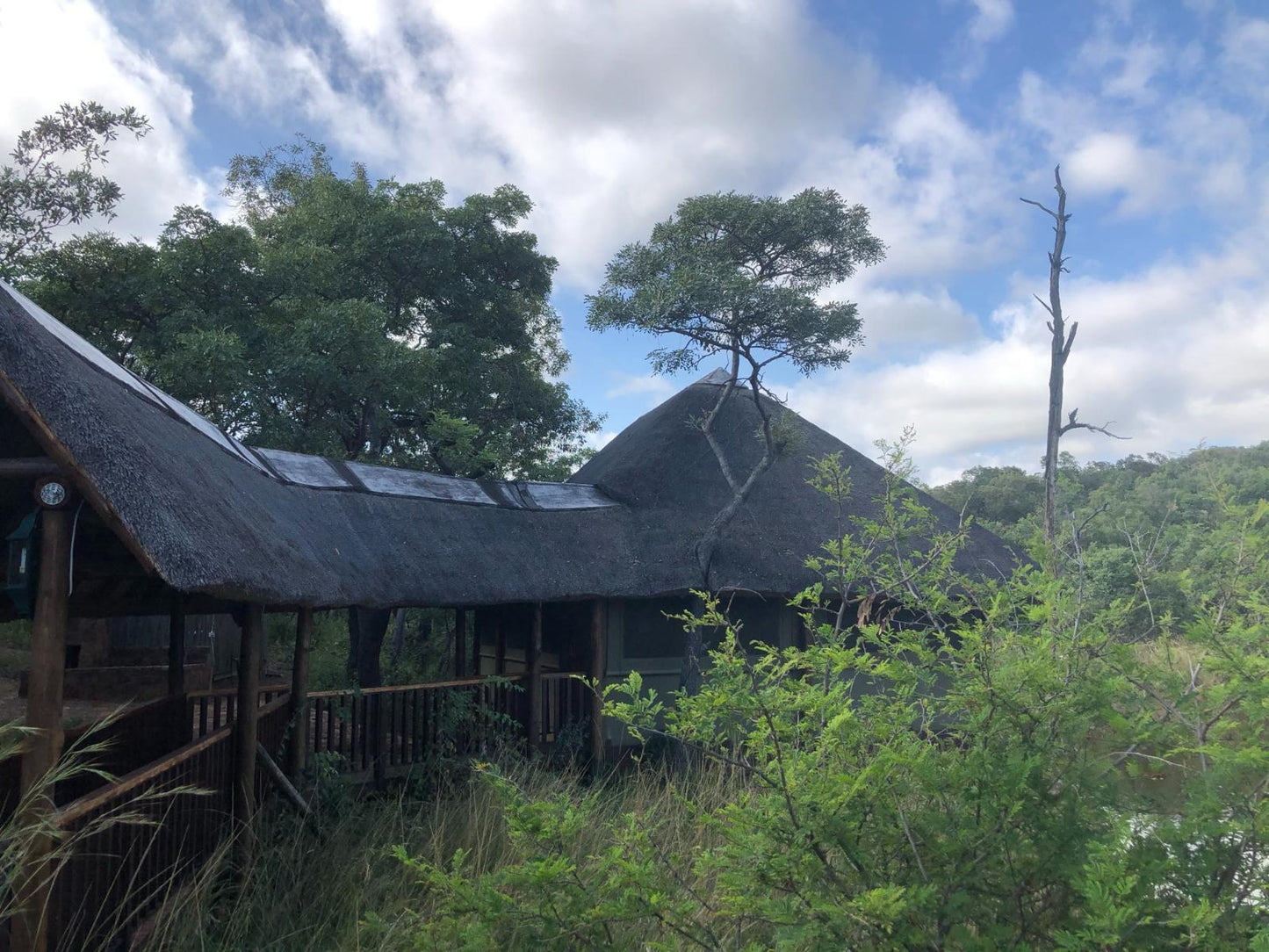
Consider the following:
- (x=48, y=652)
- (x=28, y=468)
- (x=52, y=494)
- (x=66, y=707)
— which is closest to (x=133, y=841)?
(x=48, y=652)

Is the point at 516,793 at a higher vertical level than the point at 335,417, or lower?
lower

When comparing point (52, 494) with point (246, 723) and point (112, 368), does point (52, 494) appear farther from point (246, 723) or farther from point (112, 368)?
point (246, 723)

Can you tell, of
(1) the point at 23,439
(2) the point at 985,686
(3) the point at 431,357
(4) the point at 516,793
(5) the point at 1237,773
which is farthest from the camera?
(3) the point at 431,357

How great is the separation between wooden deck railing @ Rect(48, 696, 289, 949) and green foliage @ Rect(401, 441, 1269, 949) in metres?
1.32

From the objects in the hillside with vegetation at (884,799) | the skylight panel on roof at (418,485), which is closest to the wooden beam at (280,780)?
the hillside with vegetation at (884,799)

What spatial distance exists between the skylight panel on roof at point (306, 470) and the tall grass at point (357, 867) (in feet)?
9.94

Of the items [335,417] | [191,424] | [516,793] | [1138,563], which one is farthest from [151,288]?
[1138,563]

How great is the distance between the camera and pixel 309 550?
→ 20.8 ft

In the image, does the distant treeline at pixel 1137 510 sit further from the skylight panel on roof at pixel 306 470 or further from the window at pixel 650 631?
the skylight panel on roof at pixel 306 470

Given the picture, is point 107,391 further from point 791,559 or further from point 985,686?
point 791,559

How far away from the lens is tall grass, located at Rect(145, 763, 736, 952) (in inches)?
151

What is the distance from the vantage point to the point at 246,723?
5.57 metres

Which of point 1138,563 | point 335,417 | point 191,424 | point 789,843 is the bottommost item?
point 789,843

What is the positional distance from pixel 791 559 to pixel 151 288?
30.7 ft
